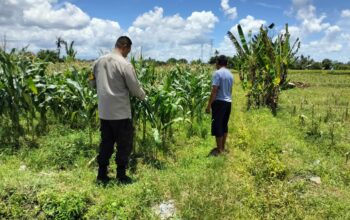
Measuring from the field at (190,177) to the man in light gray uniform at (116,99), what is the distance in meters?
0.42

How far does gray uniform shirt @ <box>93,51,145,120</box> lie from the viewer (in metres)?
5.31

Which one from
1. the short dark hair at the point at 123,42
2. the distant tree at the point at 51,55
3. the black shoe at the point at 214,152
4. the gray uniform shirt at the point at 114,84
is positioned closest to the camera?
the gray uniform shirt at the point at 114,84

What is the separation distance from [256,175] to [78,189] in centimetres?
245

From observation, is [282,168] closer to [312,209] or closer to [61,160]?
[312,209]

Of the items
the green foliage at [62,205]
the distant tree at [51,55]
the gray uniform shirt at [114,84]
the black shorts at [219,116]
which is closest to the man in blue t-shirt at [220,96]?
the black shorts at [219,116]

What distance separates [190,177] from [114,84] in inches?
62.2

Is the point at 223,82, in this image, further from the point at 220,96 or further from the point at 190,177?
the point at 190,177

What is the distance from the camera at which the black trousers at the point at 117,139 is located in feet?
18.1

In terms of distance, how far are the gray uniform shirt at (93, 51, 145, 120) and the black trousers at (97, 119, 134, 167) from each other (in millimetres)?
138

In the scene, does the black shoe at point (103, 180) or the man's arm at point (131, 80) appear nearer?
the man's arm at point (131, 80)

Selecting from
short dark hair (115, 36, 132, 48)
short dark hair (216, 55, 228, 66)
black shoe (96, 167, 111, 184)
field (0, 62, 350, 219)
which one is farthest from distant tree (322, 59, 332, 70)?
black shoe (96, 167, 111, 184)

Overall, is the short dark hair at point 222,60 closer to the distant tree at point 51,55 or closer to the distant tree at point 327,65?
the distant tree at point 51,55

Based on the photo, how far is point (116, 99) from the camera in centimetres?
536

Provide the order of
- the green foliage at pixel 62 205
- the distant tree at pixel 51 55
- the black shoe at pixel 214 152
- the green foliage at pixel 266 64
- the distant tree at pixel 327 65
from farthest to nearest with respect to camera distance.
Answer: the distant tree at pixel 327 65
the green foliage at pixel 266 64
the distant tree at pixel 51 55
the black shoe at pixel 214 152
the green foliage at pixel 62 205
